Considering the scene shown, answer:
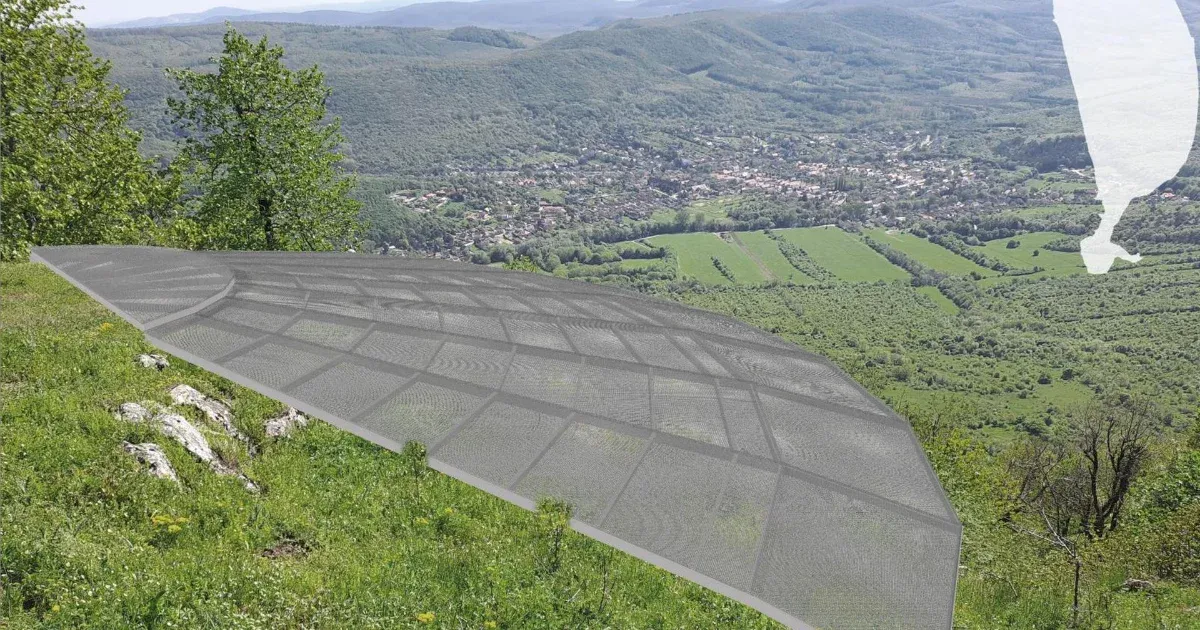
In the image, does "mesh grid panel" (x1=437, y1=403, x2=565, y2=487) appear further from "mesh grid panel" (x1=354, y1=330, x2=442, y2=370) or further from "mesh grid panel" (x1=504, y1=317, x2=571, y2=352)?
"mesh grid panel" (x1=504, y1=317, x2=571, y2=352)

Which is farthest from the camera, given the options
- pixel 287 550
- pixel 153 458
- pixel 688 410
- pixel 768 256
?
pixel 768 256

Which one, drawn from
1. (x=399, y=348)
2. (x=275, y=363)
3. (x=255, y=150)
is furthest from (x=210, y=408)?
(x=255, y=150)

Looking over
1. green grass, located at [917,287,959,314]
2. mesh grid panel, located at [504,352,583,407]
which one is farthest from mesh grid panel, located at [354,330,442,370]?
green grass, located at [917,287,959,314]

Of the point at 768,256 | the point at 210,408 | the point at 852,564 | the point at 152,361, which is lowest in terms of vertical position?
the point at 768,256

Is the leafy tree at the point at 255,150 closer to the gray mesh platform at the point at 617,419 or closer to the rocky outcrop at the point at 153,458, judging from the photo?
the gray mesh platform at the point at 617,419

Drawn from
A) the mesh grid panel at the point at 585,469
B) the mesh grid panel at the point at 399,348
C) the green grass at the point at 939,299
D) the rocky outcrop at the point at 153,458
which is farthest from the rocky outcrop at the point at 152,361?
the green grass at the point at 939,299

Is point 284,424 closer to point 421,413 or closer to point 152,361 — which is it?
point 152,361

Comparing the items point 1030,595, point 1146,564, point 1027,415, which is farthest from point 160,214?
point 1027,415
